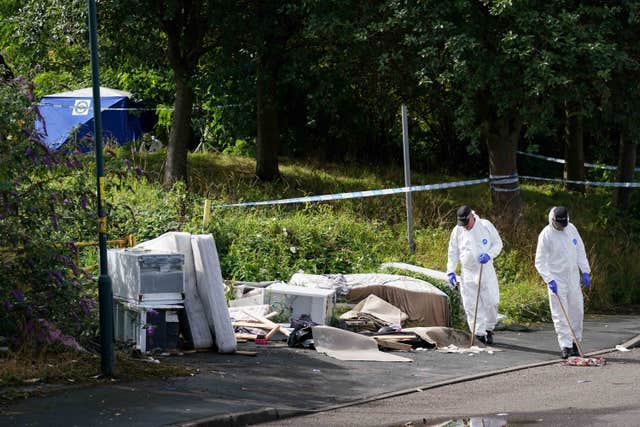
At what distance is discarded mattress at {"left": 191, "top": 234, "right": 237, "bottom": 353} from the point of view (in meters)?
12.8

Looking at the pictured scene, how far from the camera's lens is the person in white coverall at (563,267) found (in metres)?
14.1

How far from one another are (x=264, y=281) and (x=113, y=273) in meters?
4.06

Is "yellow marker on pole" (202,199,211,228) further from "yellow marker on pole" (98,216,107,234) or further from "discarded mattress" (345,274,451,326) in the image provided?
"yellow marker on pole" (98,216,107,234)

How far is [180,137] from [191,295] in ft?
37.9

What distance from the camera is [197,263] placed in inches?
516

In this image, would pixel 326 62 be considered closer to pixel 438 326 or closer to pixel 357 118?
pixel 357 118

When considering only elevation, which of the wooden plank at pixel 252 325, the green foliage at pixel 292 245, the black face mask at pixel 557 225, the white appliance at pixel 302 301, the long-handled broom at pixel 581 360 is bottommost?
the long-handled broom at pixel 581 360

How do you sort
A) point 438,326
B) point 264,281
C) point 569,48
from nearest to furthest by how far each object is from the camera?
point 438,326, point 264,281, point 569,48

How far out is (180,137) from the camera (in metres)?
24.2

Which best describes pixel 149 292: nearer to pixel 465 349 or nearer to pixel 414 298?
pixel 465 349

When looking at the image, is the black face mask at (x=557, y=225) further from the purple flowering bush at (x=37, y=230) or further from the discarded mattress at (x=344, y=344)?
the purple flowering bush at (x=37, y=230)

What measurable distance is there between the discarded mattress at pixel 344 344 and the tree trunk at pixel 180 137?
10.5 meters

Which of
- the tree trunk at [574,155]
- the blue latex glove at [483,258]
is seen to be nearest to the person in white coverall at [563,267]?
the blue latex glove at [483,258]

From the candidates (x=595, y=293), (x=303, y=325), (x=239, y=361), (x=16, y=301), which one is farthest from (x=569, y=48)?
(x=16, y=301)
